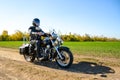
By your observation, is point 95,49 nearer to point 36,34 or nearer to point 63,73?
point 36,34

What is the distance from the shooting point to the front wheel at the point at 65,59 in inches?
340

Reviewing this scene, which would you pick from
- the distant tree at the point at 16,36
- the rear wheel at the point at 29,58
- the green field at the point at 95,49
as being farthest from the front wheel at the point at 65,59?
the distant tree at the point at 16,36

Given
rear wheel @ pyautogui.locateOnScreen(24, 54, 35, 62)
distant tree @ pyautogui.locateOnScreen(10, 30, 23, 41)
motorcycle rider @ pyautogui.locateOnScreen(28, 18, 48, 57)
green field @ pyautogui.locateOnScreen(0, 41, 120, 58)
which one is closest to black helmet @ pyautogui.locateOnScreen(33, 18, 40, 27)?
motorcycle rider @ pyautogui.locateOnScreen(28, 18, 48, 57)

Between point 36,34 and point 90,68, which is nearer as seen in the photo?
point 90,68

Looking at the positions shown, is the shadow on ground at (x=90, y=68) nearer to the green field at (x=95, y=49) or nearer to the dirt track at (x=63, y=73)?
the dirt track at (x=63, y=73)

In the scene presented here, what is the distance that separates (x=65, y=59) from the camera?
8.86m

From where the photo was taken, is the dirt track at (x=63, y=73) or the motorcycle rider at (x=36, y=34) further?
the motorcycle rider at (x=36, y=34)

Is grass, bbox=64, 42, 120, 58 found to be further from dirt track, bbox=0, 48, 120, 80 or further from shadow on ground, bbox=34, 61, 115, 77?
dirt track, bbox=0, 48, 120, 80

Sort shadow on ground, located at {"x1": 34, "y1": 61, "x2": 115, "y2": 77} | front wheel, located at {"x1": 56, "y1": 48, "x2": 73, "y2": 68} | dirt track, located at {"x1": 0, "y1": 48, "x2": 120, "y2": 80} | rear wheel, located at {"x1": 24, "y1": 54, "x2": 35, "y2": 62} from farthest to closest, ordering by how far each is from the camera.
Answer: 1. rear wheel, located at {"x1": 24, "y1": 54, "x2": 35, "y2": 62}
2. front wheel, located at {"x1": 56, "y1": 48, "x2": 73, "y2": 68}
3. shadow on ground, located at {"x1": 34, "y1": 61, "x2": 115, "y2": 77}
4. dirt track, located at {"x1": 0, "y1": 48, "x2": 120, "y2": 80}

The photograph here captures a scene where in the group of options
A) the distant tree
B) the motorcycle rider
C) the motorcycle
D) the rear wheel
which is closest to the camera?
the motorcycle

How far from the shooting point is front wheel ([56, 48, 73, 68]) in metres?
8.63

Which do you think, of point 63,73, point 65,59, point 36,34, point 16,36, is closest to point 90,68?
point 65,59

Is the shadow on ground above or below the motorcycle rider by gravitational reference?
below

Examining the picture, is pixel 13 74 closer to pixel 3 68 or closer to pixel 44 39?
pixel 3 68
